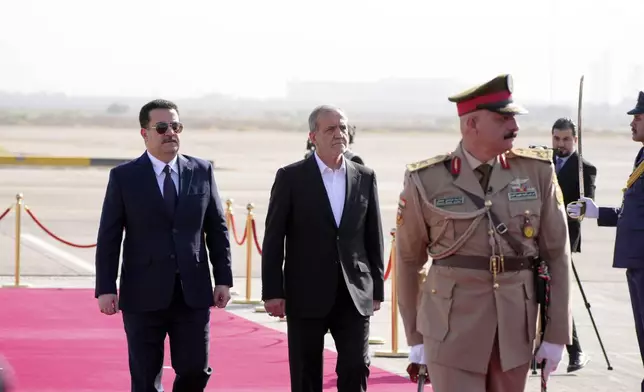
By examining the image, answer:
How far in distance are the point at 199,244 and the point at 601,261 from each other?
12929 millimetres

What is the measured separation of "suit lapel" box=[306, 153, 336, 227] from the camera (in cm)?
784

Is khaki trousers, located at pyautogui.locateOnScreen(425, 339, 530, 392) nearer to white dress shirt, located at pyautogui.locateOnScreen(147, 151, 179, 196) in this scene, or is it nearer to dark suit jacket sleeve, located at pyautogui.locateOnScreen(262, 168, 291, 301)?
dark suit jacket sleeve, located at pyautogui.locateOnScreen(262, 168, 291, 301)

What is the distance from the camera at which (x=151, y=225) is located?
7.76 metres

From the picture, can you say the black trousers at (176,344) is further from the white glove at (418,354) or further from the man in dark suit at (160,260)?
the white glove at (418,354)

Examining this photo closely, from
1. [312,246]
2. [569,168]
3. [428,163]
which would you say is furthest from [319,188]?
[569,168]

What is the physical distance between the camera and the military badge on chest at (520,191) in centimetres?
616

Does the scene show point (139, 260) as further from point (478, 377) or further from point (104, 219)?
point (478, 377)

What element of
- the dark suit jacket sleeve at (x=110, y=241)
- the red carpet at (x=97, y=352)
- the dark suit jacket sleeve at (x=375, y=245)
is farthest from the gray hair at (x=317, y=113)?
the red carpet at (x=97, y=352)

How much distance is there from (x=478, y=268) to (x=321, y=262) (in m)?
1.83

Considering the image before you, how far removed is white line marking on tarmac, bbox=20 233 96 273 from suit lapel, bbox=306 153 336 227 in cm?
1011

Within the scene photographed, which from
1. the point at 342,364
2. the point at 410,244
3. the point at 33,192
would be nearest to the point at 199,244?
the point at 342,364

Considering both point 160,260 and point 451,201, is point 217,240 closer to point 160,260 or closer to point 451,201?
point 160,260

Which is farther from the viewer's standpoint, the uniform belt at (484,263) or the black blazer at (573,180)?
the black blazer at (573,180)

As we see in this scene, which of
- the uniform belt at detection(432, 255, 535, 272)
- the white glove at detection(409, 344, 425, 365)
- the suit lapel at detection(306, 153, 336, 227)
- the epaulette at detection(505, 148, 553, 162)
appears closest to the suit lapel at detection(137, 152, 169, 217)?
the suit lapel at detection(306, 153, 336, 227)
